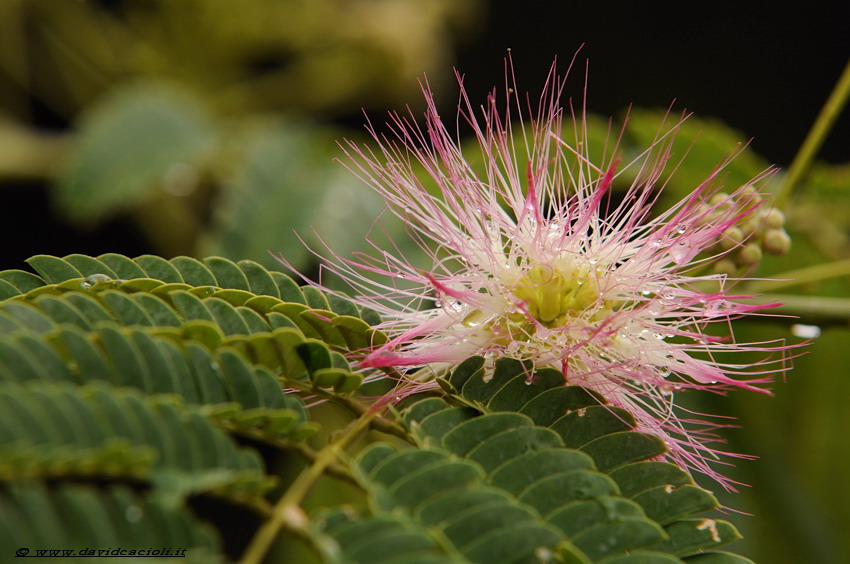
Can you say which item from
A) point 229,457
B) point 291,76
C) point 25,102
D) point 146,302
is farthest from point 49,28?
point 229,457

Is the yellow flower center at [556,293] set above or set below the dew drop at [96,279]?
above

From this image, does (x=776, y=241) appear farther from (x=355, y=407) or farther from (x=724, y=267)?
(x=355, y=407)

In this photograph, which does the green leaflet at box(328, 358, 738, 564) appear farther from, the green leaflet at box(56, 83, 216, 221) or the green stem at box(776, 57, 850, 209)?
the green leaflet at box(56, 83, 216, 221)

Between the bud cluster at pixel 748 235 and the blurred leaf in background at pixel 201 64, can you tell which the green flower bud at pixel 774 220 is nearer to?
the bud cluster at pixel 748 235

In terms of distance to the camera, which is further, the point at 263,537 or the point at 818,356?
the point at 818,356

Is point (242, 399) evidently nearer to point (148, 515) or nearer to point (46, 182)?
point (148, 515)

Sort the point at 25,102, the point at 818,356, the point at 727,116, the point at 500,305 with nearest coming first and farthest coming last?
the point at 500,305 < the point at 818,356 < the point at 25,102 < the point at 727,116

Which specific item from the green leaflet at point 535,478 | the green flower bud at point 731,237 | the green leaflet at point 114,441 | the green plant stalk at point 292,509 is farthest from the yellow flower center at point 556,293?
the green leaflet at point 114,441
